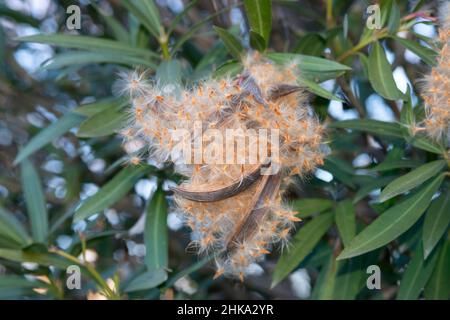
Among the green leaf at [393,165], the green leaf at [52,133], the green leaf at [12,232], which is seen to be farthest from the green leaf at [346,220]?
the green leaf at [12,232]

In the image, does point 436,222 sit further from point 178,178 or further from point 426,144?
point 178,178

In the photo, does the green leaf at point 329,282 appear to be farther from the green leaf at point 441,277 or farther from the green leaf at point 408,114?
the green leaf at point 408,114

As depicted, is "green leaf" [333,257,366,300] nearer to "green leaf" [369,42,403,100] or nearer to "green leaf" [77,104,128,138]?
"green leaf" [369,42,403,100]

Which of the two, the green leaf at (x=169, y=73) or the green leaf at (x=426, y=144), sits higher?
the green leaf at (x=169, y=73)

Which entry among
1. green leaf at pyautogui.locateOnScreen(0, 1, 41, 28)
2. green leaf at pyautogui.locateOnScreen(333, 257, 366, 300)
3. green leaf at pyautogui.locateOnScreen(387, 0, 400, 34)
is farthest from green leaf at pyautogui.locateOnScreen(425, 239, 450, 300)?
green leaf at pyautogui.locateOnScreen(0, 1, 41, 28)

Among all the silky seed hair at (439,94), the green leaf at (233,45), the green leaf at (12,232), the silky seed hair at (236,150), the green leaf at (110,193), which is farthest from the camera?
the green leaf at (12,232)
